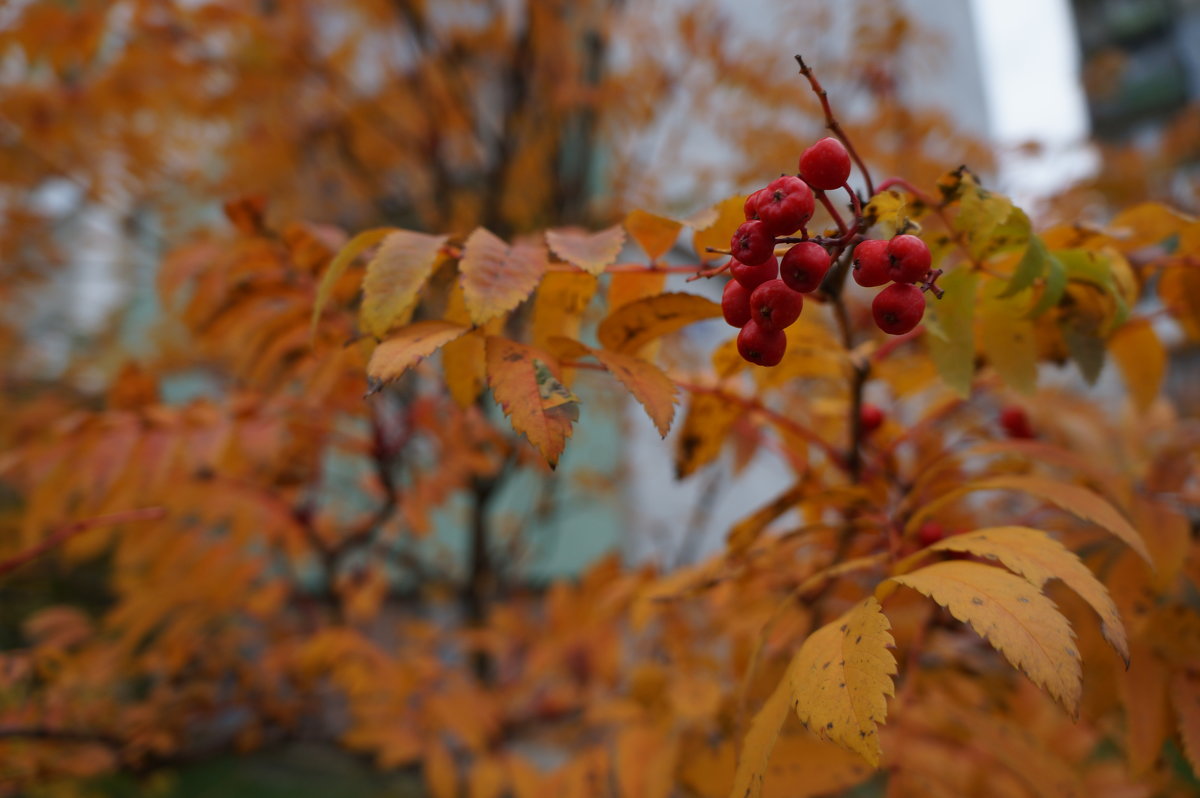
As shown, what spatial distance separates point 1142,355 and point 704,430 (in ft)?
1.45

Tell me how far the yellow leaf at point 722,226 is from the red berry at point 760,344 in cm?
8

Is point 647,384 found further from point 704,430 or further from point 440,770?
point 440,770

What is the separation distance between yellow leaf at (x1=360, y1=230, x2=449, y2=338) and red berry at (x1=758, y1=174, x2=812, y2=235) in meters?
0.24

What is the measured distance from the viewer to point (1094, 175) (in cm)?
219

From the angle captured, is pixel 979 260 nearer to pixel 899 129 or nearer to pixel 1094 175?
pixel 899 129

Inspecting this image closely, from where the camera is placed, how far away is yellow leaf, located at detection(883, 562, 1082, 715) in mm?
380

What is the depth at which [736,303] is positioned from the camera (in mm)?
459

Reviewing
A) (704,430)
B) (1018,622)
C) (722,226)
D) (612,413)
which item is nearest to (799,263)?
(722,226)

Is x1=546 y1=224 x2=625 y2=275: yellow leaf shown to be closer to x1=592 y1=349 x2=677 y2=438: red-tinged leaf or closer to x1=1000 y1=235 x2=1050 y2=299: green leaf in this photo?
x1=592 y1=349 x2=677 y2=438: red-tinged leaf

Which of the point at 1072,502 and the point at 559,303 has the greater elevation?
the point at 559,303

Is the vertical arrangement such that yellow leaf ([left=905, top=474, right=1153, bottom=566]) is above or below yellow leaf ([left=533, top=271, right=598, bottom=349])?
below

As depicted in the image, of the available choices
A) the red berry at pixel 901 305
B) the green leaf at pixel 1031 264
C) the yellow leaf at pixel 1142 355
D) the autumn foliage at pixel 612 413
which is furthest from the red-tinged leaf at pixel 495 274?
the yellow leaf at pixel 1142 355

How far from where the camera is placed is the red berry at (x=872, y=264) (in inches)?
17.0

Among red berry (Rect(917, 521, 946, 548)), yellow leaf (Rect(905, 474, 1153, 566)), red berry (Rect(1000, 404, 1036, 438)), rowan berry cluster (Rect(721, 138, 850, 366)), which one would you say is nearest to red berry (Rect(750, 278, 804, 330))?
rowan berry cluster (Rect(721, 138, 850, 366))
